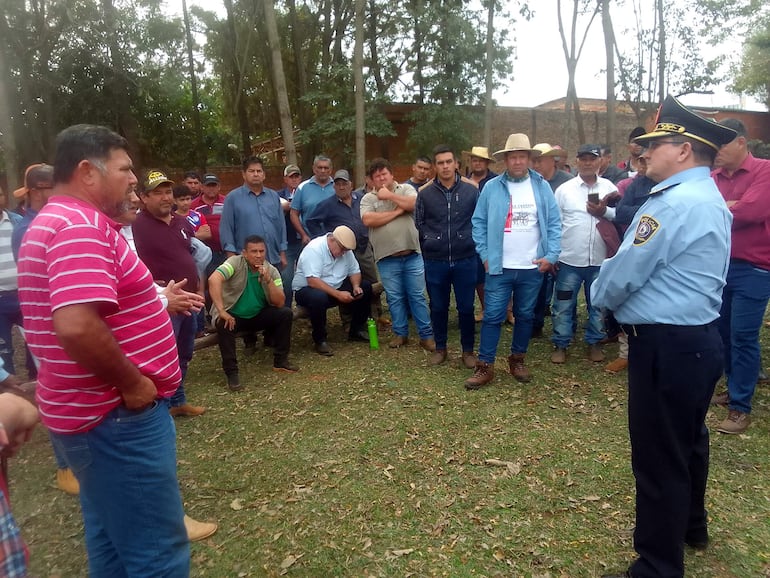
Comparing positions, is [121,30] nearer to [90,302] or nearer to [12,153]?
[12,153]

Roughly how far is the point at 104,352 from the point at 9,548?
0.59 metres

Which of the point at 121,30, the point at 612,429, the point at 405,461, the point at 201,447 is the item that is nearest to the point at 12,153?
the point at 121,30

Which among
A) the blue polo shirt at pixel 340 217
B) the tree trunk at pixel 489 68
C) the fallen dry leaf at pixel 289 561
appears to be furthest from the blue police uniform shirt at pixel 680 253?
the tree trunk at pixel 489 68

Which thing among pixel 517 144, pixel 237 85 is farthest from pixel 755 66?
pixel 517 144

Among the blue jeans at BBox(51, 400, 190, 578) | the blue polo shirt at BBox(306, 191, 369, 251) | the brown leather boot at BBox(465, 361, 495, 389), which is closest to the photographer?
the blue jeans at BBox(51, 400, 190, 578)

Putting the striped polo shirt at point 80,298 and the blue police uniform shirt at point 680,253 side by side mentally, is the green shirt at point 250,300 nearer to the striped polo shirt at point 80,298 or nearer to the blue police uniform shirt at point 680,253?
the striped polo shirt at point 80,298

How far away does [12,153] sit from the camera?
11.1 m

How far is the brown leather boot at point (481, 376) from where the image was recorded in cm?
486

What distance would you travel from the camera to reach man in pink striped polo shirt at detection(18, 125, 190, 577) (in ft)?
5.53

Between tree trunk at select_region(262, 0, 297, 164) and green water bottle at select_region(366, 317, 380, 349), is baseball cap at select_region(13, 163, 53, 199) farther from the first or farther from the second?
tree trunk at select_region(262, 0, 297, 164)

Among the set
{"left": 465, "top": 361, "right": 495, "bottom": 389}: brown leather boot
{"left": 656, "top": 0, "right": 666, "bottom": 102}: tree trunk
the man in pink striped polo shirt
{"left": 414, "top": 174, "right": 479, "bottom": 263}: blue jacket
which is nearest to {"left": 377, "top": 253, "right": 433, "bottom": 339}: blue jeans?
{"left": 414, "top": 174, "right": 479, "bottom": 263}: blue jacket

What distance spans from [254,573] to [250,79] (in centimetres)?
2315

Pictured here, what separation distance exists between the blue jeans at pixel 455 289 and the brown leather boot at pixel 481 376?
0.51 metres

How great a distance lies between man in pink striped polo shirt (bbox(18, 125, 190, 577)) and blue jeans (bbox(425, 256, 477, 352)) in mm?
3601
